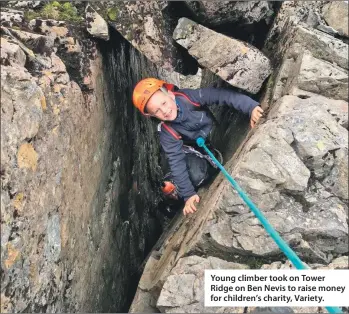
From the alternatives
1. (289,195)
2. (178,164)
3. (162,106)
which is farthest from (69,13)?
(289,195)

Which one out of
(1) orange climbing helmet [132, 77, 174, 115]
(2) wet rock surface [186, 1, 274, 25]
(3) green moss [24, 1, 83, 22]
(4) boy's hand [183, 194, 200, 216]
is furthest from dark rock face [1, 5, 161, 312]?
(2) wet rock surface [186, 1, 274, 25]

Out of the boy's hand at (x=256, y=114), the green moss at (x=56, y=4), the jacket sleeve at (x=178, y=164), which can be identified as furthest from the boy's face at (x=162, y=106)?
the green moss at (x=56, y=4)

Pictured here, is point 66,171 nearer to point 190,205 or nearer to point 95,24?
point 190,205

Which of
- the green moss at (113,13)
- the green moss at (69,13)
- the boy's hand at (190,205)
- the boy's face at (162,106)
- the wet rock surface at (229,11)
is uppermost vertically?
the wet rock surface at (229,11)

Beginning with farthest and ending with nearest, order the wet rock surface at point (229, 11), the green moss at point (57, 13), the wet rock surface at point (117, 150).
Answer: the wet rock surface at point (229, 11), the green moss at point (57, 13), the wet rock surface at point (117, 150)

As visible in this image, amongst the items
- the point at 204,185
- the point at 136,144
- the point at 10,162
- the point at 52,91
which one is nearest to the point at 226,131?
the point at 204,185

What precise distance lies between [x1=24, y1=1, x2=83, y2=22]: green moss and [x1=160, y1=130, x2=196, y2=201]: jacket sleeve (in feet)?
7.56

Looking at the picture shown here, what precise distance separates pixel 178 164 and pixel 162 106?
104 cm

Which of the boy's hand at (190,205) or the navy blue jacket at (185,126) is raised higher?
the navy blue jacket at (185,126)

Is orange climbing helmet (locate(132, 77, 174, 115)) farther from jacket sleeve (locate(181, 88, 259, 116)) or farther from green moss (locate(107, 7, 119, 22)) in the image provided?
green moss (locate(107, 7, 119, 22))

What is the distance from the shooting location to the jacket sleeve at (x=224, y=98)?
247 inches

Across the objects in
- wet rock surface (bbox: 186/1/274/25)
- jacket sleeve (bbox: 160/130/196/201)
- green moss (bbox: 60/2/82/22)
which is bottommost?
jacket sleeve (bbox: 160/130/196/201)

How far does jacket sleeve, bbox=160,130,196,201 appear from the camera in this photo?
266 inches

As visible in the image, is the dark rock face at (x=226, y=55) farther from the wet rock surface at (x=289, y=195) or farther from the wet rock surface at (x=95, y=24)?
the wet rock surface at (x=95, y=24)
